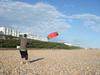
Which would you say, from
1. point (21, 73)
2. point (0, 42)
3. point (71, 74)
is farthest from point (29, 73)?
point (0, 42)

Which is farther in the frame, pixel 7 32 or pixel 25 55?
pixel 7 32

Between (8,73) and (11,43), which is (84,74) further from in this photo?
(11,43)

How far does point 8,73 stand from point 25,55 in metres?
5.14

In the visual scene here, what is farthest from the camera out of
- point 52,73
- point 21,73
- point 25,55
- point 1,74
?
point 25,55

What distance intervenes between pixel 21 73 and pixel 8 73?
0.68 metres

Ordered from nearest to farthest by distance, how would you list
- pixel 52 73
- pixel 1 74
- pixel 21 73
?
pixel 1 74 → pixel 21 73 → pixel 52 73

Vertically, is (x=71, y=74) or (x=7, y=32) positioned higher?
(x=7, y=32)

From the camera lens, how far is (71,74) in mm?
14039

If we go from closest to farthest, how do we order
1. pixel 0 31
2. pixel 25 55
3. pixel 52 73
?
pixel 52 73 → pixel 25 55 → pixel 0 31

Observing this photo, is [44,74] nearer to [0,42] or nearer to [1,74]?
[1,74]

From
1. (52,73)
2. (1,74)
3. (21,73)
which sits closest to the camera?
(1,74)

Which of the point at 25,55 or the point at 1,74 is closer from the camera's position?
the point at 1,74

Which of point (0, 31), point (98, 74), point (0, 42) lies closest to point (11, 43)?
point (0, 42)

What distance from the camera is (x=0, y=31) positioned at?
222 ft
